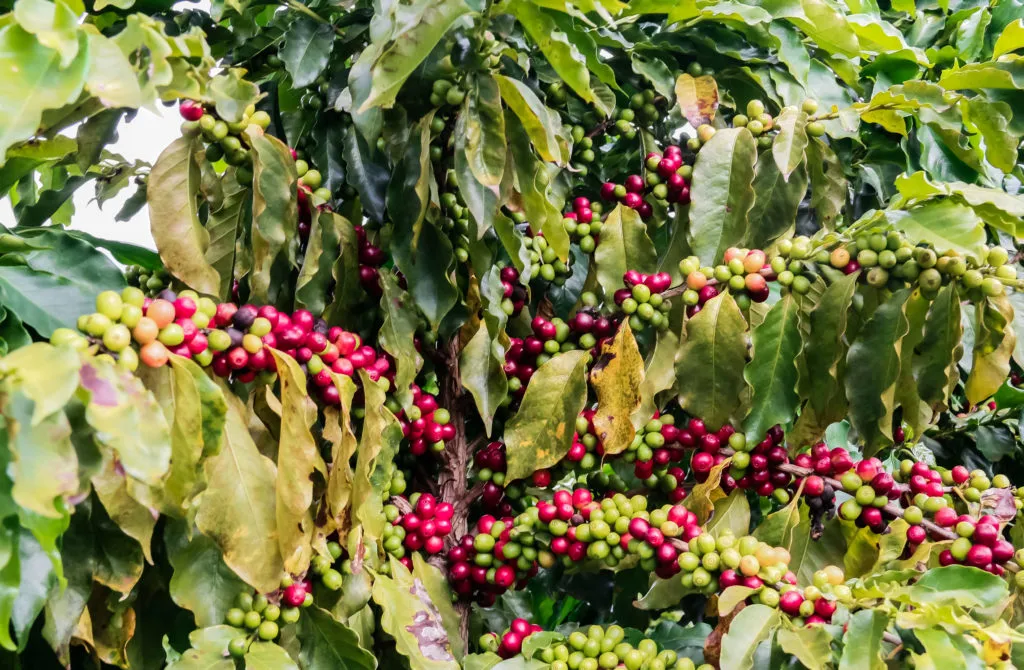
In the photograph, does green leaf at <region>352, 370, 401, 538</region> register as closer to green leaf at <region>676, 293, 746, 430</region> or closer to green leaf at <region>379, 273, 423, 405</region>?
green leaf at <region>379, 273, 423, 405</region>

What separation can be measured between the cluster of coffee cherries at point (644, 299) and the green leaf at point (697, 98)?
22cm

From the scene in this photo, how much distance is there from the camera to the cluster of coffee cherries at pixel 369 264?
1.17 m

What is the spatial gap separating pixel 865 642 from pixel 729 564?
19cm

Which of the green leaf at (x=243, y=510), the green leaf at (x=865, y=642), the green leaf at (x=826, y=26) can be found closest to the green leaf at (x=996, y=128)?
the green leaf at (x=826, y=26)

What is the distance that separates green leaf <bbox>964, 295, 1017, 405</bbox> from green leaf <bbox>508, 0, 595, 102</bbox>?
1.63 ft

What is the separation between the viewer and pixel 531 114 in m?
0.98

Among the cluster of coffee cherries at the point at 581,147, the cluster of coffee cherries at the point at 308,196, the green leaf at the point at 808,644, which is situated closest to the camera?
the green leaf at the point at 808,644

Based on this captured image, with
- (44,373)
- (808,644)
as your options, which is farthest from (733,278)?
(44,373)

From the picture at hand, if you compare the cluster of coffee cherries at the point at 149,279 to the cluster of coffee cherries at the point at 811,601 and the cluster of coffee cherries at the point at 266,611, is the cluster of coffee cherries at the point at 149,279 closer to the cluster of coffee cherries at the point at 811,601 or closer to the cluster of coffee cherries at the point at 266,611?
the cluster of coffee cherries at the point at 266,611

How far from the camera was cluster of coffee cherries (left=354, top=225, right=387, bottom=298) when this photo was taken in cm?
117

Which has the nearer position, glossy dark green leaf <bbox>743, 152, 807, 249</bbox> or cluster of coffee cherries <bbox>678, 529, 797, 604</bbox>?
cluster of coffee cherries <bbox>678, 529, 797, 604</bbox>

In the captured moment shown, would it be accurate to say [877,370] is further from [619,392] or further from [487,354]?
[487,354]

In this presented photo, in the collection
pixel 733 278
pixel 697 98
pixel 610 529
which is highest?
pixel 697 98

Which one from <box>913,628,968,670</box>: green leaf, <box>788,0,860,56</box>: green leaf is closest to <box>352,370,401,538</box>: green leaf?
<box>913,628,968,670</box>: green leaf
